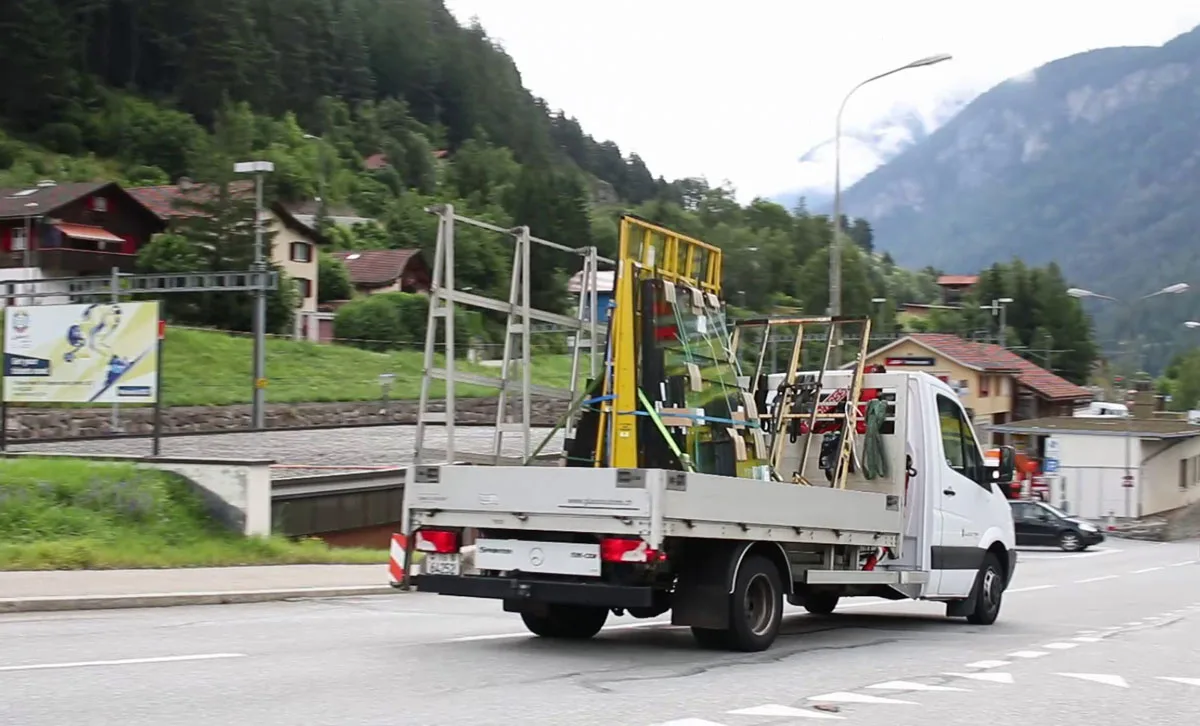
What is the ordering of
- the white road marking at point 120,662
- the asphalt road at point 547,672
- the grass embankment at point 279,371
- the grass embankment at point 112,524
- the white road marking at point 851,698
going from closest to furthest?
the asphalt road at point 547,672, the white road marking at point 851,698, the white road marking at point 120,662, the grass embankment at point 112,524, the grass embankment at point 279,371

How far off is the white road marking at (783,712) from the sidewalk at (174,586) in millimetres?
7831

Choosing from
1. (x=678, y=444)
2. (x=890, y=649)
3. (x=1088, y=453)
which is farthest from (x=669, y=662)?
(x=1088, y=453)

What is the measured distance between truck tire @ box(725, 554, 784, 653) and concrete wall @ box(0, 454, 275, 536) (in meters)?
9.31

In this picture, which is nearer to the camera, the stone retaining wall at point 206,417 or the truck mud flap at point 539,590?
the truck mud flap at point 539,590

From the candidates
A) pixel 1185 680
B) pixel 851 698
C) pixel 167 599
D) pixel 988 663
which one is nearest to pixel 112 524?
pixel 167 599

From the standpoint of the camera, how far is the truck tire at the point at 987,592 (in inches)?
579

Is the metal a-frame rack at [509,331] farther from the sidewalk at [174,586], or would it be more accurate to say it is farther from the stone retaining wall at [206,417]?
the stone retaining wall at [206,417]

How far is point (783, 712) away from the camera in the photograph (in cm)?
817

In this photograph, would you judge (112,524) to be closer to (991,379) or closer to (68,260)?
(68,260)

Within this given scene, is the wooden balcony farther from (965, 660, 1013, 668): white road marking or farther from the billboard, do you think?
(965, 660, 1013, 668): white road marking

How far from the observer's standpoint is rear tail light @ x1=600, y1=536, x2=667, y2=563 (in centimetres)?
990

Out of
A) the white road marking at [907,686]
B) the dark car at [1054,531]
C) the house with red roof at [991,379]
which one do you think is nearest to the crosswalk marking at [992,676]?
the white road marking at [907,686]

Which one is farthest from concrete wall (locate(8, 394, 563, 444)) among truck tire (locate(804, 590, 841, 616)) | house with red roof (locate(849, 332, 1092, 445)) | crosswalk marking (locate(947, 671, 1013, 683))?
house with red roof (locate(849, 332, 1092, 445))

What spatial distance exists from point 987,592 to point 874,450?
293 centimetres
